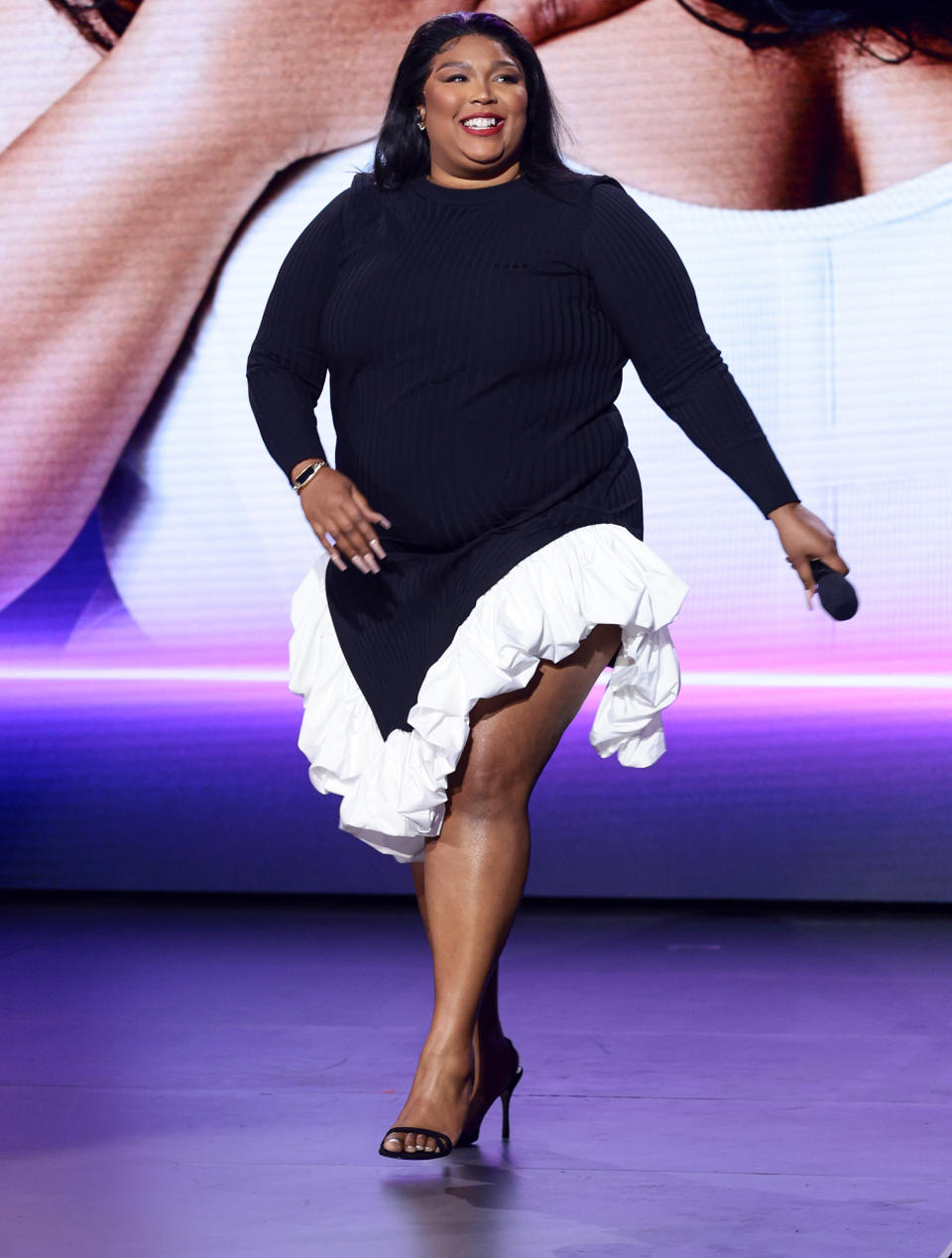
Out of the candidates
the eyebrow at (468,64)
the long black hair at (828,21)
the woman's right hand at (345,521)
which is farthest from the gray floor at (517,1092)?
the long black hair at (828,21)

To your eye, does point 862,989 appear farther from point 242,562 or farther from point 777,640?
point 242,562

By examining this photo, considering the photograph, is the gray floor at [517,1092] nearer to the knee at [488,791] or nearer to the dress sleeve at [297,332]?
the knee at [488,791]

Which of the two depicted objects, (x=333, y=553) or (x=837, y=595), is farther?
(x=333, y=553)

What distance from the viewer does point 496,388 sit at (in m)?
1.71

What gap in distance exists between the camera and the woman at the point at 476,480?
1.63 m

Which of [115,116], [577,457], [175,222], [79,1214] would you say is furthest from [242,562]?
[79,1214]

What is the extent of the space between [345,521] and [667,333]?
0.38m

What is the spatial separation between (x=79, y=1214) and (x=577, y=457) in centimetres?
84

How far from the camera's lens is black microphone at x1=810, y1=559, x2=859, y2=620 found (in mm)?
1502

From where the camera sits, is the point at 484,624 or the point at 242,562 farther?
the point at 242,562

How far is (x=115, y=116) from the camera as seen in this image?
345 cm

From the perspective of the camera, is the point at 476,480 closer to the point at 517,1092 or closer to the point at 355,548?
the point at 355,548

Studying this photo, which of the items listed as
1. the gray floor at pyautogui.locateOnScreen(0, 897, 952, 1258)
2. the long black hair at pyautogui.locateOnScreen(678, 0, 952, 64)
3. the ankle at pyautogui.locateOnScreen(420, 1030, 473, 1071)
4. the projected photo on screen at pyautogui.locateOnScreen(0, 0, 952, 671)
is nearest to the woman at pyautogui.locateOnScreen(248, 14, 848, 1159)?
the ankle at pyautogui.locateOnScreen(420, 1030, 473, 1071)

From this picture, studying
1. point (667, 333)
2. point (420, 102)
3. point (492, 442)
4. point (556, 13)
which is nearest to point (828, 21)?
point (556, 13)
